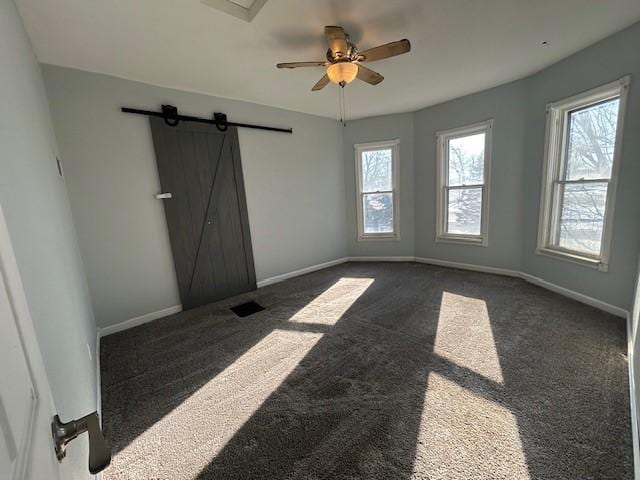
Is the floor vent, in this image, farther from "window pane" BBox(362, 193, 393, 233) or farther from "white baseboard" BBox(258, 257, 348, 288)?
"window pane" BBox(362, 193, 393, 233)

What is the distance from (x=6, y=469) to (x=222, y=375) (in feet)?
6.62

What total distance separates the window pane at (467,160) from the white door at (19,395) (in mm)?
4725

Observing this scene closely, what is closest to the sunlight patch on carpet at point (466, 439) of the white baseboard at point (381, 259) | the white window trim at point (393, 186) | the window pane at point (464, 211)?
the window pane at point (464, 211)

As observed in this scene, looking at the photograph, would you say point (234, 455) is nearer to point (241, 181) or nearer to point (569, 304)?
point (241, 181)

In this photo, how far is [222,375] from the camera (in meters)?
2.16

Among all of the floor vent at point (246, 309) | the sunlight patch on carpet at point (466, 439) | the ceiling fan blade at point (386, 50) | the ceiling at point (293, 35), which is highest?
the ceiling at point (293, 35)

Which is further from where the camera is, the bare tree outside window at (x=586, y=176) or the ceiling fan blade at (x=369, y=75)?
the bare tree outside window at (x=586, y=176)

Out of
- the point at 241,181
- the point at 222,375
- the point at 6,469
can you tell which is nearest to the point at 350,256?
the point at 241,181

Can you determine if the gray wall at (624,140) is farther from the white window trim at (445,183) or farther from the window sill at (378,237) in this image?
the window sill at (378,237)

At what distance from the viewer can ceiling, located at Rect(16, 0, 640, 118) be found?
1.94 meters

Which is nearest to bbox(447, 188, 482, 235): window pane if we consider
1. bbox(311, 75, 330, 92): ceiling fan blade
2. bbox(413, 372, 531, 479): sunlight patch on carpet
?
bbox(311, 75, 330, 92): ceiling fan blade

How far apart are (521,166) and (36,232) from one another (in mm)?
4661

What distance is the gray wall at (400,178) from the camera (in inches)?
184

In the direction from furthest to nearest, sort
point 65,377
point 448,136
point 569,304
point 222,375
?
point 448,136, point 569,304, point 222,375, point 65,377
